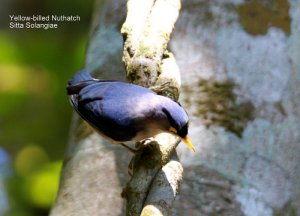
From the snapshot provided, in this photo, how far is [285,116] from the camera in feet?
A: 8.84

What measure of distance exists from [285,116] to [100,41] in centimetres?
99

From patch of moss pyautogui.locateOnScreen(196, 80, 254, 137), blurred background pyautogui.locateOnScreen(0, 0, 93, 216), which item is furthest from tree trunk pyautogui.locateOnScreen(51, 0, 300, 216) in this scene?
blurred background pyautogui.locateOnScreen(0, 0, 93, 216)

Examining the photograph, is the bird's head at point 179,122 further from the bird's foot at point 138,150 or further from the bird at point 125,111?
the bird's foot at point 138,150

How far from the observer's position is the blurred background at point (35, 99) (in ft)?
15.1

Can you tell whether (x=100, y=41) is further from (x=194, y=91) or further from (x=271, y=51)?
(x=271, y=51)

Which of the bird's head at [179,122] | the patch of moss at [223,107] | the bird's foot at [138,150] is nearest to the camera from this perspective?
the bird's foot at [138,150]

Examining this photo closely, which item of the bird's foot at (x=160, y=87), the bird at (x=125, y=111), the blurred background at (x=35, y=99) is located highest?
the bird's foot at (x=160, y=87)

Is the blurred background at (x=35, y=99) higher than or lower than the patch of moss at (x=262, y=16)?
lower

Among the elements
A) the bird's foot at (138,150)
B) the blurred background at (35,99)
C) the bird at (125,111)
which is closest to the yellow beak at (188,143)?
the bird at (125,111)

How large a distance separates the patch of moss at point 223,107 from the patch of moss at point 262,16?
1.13ft

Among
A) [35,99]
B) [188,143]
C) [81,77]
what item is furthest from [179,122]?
[35,99]

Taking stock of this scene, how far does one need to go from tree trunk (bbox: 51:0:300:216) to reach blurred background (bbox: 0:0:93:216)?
5.20ft

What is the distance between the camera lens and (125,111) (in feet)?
9.06

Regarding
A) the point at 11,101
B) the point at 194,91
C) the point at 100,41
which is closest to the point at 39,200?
the point at 11,101
